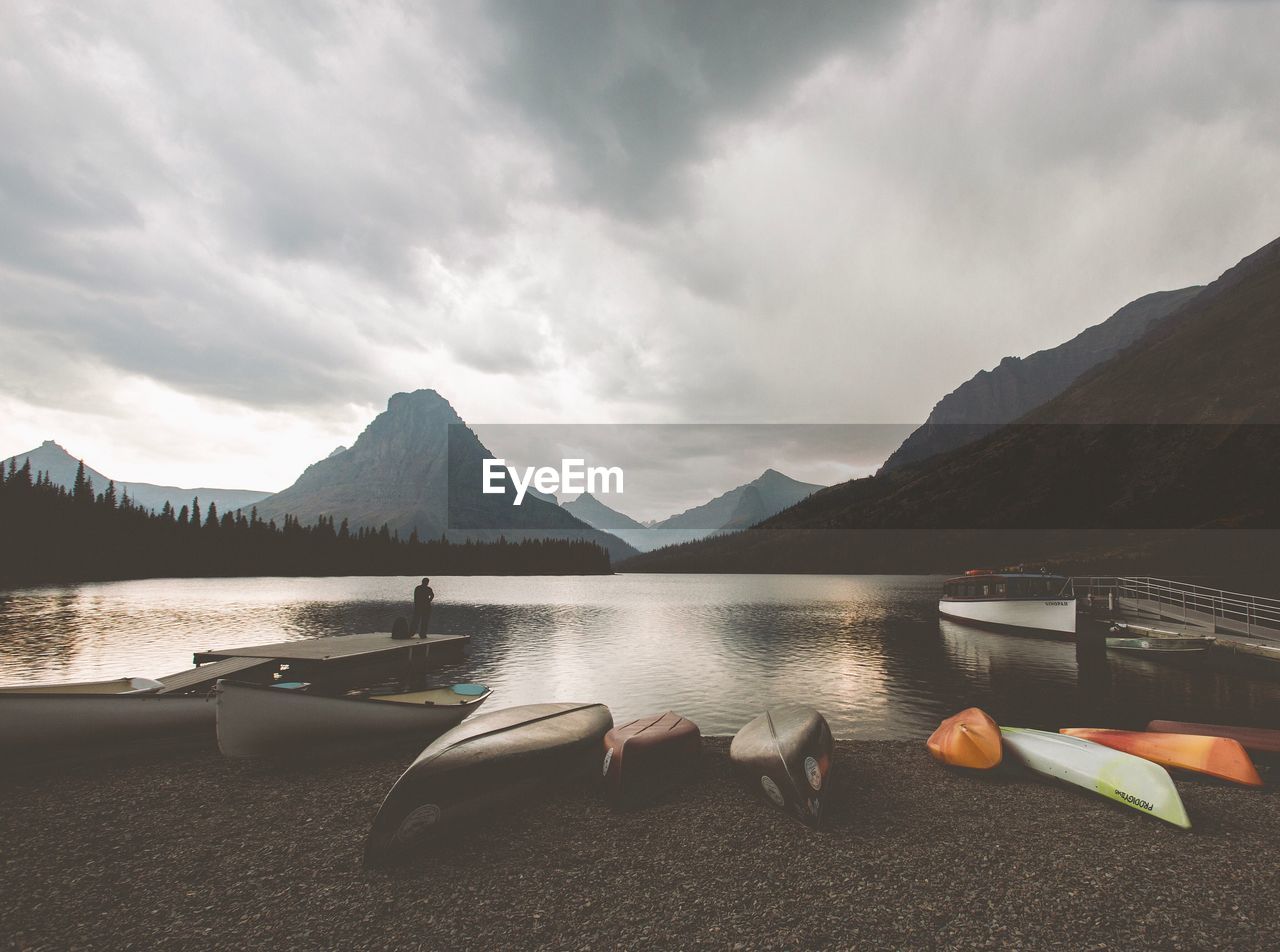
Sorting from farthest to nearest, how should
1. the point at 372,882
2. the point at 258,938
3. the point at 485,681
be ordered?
the point at 485,681, the point at 372,882, the point at 258,938

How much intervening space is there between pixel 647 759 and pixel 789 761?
324 centimetres

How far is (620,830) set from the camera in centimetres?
1106

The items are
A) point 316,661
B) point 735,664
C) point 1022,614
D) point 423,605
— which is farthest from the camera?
point 1022,614

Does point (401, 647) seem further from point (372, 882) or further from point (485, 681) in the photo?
point (372, 882)

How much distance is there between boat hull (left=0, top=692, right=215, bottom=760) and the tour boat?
200ft

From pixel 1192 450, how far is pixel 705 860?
26939 centimetres

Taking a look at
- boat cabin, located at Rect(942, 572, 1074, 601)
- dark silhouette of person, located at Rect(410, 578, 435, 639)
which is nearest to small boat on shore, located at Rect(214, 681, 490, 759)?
dark silhouette of person, located at Rect(410, 578, 435, 639)

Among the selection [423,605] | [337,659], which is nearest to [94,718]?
[337,659]

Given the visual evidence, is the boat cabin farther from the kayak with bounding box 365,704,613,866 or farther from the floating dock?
the kayak with bounding box 365,704,613,866

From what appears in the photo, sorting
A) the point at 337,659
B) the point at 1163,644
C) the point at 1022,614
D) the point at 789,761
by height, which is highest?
the point at 337,659

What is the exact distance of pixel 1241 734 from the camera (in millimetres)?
16547

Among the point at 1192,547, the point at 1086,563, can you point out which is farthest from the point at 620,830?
the point at 1192,547

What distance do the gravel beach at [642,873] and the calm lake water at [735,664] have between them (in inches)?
427

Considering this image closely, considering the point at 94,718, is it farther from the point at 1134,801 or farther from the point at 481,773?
the point at 1134,801
